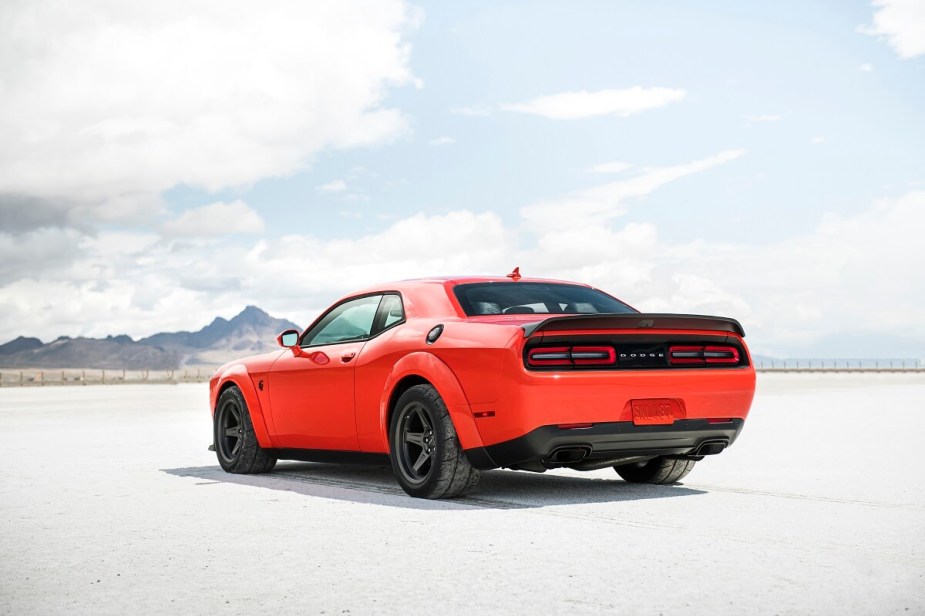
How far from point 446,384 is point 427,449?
598 millimetres

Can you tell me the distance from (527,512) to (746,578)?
88.4 inches

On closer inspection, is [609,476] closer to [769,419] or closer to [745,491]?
[745,491]

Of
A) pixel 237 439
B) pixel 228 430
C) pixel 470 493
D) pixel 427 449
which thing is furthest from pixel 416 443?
pixel 228 430

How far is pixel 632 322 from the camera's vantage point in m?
7.08

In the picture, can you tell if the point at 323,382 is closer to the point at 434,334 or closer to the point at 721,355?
the point at 434,334

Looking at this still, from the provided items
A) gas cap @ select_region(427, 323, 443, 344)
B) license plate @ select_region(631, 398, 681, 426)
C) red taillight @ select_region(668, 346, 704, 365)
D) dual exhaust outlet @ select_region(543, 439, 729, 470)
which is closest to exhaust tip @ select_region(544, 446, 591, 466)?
dual exhaust outlet @ select_region(543, 439, 729, 470)

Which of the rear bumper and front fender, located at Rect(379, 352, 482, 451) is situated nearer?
the rear bumper

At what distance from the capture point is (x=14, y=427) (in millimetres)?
18031

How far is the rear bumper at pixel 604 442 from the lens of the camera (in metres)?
6.80

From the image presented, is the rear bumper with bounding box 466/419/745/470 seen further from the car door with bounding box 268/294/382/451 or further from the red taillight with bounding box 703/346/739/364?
the car door with bounding box 268/294/382/451

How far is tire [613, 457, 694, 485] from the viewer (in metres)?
8.38

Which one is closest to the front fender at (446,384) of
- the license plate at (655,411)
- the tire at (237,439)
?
the license plate at (655,411)

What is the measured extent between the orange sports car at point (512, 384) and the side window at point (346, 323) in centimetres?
2

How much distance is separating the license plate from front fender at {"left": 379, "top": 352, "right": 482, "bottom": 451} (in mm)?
1051
